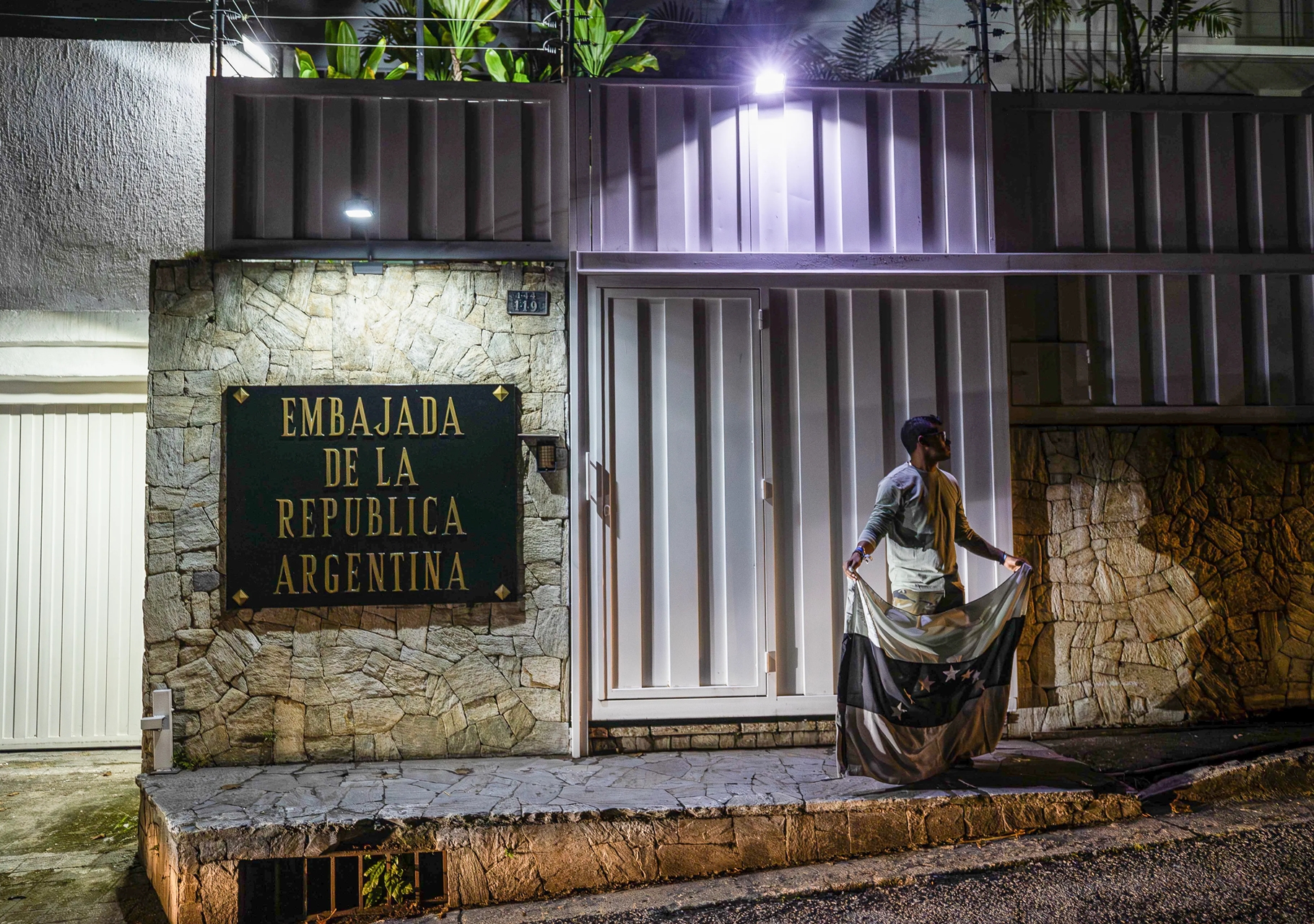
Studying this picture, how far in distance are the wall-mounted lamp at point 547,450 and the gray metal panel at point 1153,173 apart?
363cm

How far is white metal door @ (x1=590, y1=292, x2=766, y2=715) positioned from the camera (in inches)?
229

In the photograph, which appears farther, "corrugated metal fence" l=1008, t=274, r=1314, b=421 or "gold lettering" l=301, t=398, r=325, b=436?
"corrugated metal fence" l=1008, t=274, r=1314, b=421

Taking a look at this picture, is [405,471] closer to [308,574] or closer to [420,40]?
[308,574]

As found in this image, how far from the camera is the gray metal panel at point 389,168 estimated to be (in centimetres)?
582

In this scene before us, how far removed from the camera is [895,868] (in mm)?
4332

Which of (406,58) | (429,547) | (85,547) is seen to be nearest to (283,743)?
(429,547)

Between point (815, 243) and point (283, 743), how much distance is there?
506cm

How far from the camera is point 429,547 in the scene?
5.77 meters

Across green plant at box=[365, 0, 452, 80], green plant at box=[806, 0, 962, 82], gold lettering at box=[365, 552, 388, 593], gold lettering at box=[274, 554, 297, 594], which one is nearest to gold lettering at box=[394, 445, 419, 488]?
gold lettering at box=[365, 552, 388, 593]

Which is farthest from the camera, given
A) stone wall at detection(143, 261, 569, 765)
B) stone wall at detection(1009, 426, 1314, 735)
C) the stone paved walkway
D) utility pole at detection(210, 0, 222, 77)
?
stone wall at detection(1009, 426, 1314, 735)

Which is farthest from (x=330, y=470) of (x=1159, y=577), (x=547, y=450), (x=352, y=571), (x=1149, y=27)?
(x=1149, y=27)

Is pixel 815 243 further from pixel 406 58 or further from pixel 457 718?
pixel 406 58

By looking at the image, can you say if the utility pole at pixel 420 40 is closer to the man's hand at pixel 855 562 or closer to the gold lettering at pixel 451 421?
the gold lettering at pixel 451 421

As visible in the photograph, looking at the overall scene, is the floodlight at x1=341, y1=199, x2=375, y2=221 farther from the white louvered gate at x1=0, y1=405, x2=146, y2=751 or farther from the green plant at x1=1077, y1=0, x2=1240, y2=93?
the green plant at x1=1077, y1=0, x2=1240, y2=93
